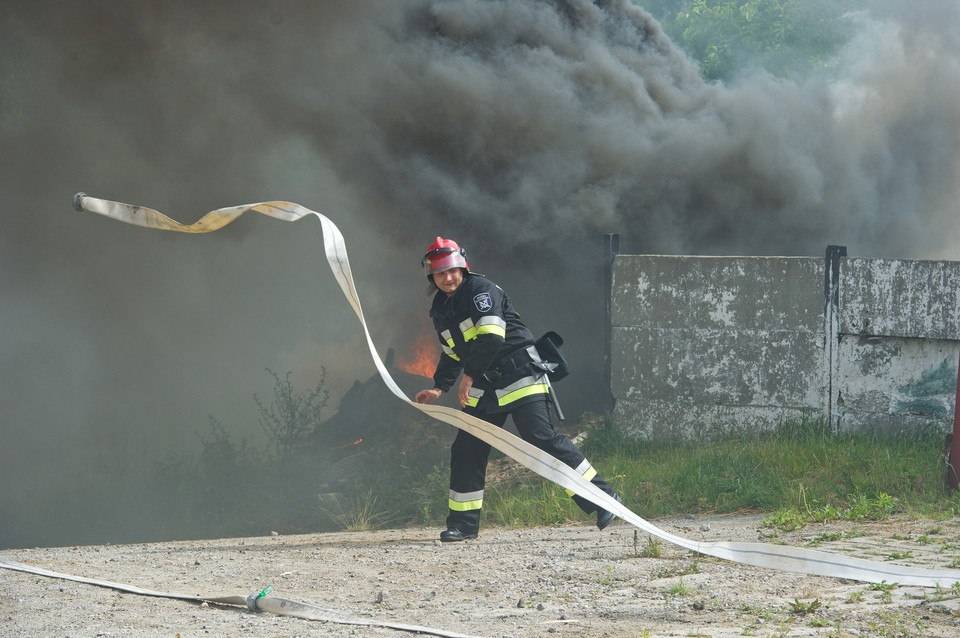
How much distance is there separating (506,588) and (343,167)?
828cm

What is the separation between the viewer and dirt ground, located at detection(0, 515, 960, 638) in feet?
11.5

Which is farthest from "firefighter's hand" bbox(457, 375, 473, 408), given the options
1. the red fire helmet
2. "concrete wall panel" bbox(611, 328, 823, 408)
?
"concrete wall panel" bbox(611, 328, 823, 408)

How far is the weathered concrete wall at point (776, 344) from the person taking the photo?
7188 millimetres

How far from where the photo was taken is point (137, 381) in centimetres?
1209

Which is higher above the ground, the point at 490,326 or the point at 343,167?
the point at 343,167

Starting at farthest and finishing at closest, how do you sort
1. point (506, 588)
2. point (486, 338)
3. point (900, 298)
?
point (900, 298) → point (486, 338) → point (506, 588)

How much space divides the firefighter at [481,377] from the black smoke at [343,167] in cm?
516

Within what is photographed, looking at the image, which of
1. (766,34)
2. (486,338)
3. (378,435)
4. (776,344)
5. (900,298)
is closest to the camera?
(486,338)

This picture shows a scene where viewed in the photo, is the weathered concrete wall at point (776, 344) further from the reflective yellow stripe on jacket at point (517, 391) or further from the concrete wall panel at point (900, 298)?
the reflective yellow stripe on jacket at point (517, 391)

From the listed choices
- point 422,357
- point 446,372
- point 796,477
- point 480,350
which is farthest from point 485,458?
point 422,357

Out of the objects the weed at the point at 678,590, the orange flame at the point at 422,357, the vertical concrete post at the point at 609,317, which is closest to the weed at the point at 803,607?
the weed at the point at 678,590

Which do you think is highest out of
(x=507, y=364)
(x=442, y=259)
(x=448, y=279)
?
(x=442, y=259)

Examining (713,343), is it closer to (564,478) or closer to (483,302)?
(483,302)

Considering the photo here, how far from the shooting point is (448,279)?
5.34 metres
